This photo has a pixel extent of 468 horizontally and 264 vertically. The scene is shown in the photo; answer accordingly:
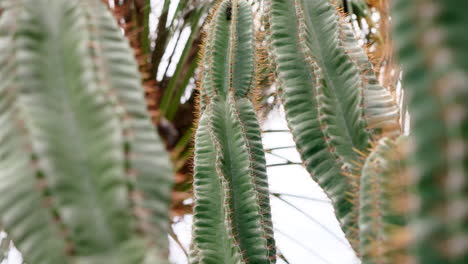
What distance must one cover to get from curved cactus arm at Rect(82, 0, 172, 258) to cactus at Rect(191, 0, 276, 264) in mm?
524

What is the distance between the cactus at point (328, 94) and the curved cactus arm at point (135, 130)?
1.39 ft

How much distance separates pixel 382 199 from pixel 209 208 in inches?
19.6

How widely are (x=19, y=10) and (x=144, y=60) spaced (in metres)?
0.17

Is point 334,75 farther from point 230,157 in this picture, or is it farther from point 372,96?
point 230,157

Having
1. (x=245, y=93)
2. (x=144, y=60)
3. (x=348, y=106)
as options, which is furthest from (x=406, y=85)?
(x=245, y=93)

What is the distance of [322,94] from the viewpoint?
1.03 meters

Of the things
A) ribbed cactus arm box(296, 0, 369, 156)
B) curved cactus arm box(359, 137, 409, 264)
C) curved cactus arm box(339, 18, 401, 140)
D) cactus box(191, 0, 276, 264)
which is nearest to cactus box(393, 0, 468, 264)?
curved cactus arm box(359, 137, 409, 264)

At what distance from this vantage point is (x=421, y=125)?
39 centimetres

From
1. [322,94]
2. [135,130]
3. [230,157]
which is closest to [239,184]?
[230,157]

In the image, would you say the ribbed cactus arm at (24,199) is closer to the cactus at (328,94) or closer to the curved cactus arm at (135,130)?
the curved cactus arm at (135,130)

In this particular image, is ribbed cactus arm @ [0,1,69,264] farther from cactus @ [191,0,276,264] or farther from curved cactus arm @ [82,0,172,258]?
cactus @ [191,0,276,264]

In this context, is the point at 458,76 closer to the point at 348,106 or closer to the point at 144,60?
the point at 144,60

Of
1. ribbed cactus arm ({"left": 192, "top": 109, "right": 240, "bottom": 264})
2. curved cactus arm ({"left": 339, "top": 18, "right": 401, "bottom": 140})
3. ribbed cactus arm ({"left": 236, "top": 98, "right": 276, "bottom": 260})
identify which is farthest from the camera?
ribbed cactus arm ({"left": 236, "top": 98, "right": 276, "bottom": 260})

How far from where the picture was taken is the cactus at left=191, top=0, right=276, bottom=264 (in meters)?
1.13
